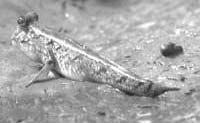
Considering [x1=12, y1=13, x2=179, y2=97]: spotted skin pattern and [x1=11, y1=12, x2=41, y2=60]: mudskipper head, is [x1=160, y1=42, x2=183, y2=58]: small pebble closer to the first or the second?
[x1=12, y1=13, x2=179, y2=97]: spotted skin pattern

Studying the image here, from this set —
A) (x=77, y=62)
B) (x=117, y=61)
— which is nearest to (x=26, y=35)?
(x=77, y=62)

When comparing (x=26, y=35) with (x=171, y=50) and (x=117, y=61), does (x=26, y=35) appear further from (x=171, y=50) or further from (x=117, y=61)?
(x=171, y=50)

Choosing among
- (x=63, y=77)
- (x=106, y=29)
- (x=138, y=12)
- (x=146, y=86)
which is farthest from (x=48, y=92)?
(x=138, y=12)

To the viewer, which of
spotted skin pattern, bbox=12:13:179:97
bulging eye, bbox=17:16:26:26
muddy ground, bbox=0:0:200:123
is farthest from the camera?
bulging eye, bbox=17:16:26:26

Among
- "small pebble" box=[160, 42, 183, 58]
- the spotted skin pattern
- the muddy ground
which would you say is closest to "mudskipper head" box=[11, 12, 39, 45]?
the spotted skin pattern

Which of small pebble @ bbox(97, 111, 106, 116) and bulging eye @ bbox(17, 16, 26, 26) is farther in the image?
bulging eye @ bbox(17, 16, 26, 26)

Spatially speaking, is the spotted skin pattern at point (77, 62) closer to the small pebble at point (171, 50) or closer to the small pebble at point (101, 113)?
the small pebble at point (101, 113)
